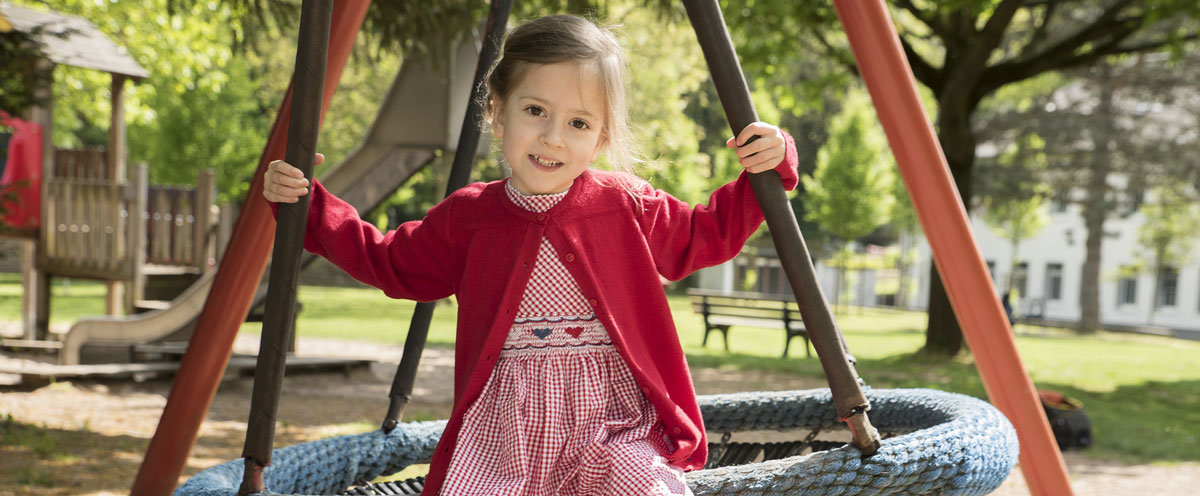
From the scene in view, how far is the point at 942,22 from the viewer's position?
39.6 feet

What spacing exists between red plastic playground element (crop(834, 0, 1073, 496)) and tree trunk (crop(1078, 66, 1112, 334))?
23.5 metres

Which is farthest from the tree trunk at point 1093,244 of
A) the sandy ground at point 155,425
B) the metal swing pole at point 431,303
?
the metal swing pole at point 431,303

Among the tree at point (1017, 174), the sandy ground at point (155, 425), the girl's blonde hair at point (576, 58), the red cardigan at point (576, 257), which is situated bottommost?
the sandy ground at point (155, 425)

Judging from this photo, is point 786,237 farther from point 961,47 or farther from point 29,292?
point 29,292

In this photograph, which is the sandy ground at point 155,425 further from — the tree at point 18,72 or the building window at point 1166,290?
the building window at point 1166,290

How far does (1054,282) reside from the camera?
4081cm

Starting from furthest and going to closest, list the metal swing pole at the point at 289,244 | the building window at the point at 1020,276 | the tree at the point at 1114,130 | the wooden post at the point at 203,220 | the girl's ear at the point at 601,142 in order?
the building window at the point at 1020,276, the tree at the point at 1114,130, the wooden post at the point at 203,220, the girl's ear at the point at 601,142, the metal swing pole at the point at 289,244

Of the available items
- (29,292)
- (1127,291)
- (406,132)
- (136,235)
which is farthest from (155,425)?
(1127,291)

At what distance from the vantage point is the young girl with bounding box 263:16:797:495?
185 cm

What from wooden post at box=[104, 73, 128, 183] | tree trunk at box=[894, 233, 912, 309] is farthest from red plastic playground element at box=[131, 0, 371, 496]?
tree trunk at box=[894, 233, 912, 309]

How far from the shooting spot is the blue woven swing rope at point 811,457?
1.86 meters

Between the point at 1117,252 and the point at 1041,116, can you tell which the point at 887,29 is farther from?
the point at 1117,252

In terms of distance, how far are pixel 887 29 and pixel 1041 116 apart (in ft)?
77.9

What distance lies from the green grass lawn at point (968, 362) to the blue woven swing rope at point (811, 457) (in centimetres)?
414
